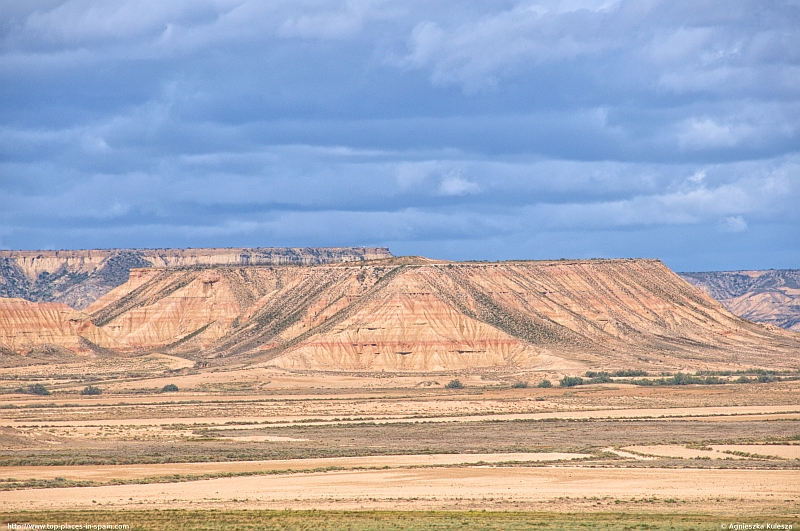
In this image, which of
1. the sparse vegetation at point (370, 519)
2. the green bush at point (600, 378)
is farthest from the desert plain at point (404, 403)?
the green bush at point (600, 378)

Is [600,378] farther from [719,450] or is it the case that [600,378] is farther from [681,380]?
[719,450]

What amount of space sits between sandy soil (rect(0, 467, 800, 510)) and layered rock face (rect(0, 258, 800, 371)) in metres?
83.9

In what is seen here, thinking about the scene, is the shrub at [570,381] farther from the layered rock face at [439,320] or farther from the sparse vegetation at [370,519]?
the sparse vegetation at [370,519]

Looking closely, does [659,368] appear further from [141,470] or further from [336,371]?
[141,470]

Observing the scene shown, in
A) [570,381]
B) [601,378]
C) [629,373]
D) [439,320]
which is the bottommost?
[570,381]

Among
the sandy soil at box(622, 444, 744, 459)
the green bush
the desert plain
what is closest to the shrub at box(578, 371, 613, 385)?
the green bush

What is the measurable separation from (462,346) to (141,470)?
301 ft

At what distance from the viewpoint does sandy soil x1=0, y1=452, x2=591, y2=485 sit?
5575 centimetres

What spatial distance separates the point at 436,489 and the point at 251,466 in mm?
11967

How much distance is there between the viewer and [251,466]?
59438mm

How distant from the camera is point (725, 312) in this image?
179250mm

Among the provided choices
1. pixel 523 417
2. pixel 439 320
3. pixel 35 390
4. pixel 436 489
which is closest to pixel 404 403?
pixel 523 417

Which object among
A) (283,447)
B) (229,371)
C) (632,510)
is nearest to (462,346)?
(229,371)

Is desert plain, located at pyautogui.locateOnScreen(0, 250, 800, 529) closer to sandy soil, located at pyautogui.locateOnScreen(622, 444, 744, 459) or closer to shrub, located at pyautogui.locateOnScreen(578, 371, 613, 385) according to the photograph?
sandy soil, located at pyautogui.locateOnScreen(622, 444, 744, 459)
